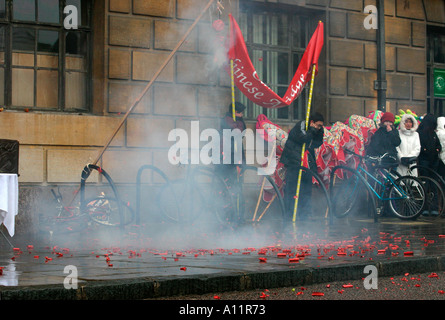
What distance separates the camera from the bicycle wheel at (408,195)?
40.8 ft

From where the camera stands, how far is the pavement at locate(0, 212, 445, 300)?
5.69 metres

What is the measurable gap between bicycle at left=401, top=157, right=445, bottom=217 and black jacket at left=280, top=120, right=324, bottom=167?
1.80m

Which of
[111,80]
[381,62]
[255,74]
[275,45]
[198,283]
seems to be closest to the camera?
[198,283]

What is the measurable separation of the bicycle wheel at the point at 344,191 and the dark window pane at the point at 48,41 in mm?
5033

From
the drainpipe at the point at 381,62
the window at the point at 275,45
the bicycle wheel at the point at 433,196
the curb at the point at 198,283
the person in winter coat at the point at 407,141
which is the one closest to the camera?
the curb at the point at 198,283

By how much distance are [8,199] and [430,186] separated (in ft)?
24.0

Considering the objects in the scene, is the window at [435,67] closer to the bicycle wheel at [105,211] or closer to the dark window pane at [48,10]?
the dark window pane at [48,10]

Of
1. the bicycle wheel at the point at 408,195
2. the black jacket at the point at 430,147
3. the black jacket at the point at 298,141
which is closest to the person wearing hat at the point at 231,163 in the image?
the black jacket at the point at 298,141

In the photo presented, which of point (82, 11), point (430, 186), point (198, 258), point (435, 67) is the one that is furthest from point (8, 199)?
point (435, 67)

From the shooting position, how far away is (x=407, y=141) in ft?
45.6

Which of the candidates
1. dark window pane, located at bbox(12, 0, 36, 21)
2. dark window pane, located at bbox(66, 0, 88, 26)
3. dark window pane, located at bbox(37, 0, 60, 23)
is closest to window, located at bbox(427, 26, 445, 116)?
dark window pane, located at bbox(66, 0, 88, 26)

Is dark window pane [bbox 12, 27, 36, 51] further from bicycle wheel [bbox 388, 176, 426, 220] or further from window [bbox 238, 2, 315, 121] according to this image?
bicycle wheel [bbox 388, 176, 426, 220]

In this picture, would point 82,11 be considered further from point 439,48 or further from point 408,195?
point 439,48
